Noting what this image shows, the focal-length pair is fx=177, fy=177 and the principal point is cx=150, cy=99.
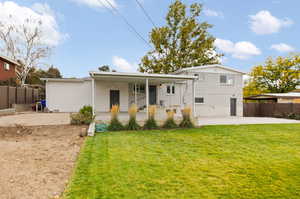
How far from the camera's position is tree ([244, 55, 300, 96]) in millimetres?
25766

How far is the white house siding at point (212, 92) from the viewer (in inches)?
549

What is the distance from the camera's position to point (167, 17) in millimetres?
22984

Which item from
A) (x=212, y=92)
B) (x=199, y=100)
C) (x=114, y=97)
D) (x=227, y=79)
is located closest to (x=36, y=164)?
(x=114, y=97)

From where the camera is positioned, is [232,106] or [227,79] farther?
[232,106]

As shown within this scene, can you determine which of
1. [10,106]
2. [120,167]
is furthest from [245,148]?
[10,106]

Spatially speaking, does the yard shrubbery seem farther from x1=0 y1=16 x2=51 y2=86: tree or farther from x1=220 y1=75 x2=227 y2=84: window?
x1=0 y1=16 x2=51 y2=86: tree

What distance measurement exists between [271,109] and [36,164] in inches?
737

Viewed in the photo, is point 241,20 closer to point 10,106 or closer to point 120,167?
point 120,167

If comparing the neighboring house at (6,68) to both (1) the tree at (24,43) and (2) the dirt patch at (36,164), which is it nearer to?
(1) the tree at (24,43)

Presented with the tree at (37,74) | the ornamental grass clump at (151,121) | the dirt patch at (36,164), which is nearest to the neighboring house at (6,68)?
the tree at (37,74)

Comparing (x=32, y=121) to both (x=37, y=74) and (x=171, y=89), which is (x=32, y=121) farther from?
(x=37, y=74)

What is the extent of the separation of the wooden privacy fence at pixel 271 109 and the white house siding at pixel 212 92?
3290 mm

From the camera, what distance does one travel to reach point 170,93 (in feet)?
49.6

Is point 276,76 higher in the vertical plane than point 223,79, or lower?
higher
